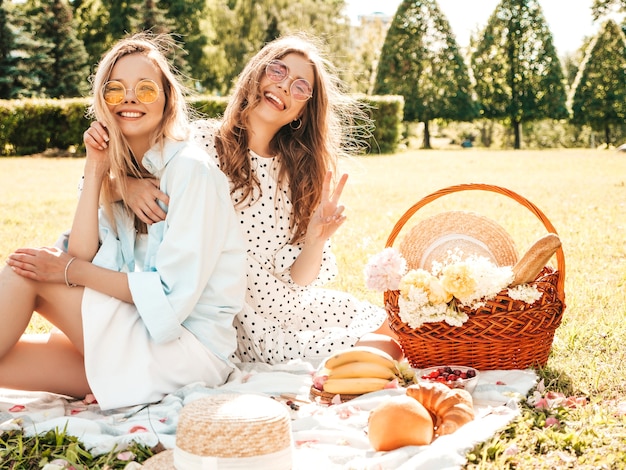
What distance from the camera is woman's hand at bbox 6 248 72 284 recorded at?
3209mm

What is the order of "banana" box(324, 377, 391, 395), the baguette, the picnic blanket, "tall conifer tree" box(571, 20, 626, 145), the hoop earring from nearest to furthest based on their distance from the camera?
the picnic blanket, "banana" box(324, 377, 391, 395), the baguette, the hoop earring, "tall conifer tree" box(571, 20, 626, 145)

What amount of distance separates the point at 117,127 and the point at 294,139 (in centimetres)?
109

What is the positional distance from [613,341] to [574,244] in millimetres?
3357

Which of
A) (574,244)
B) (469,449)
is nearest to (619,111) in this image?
(574,244)

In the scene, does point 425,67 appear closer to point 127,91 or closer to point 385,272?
point 385,272

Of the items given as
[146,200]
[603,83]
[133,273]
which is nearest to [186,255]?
[133,273]

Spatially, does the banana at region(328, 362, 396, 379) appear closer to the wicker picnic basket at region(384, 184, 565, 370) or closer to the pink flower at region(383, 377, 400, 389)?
the pink flower at region(383, 377, 400, 389)

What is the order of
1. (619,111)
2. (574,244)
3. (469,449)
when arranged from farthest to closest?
(619,111)
(574,244)
(469,449)

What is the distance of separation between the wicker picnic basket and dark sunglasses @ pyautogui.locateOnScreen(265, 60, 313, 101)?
1114 millimetres

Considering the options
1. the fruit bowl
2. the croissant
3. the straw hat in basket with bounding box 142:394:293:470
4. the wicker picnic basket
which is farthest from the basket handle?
the straw hat in basket with bounding box 142:394:293:470

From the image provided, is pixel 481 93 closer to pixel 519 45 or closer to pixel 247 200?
pixel 519 45

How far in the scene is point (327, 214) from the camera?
3895mm

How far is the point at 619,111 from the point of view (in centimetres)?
2534

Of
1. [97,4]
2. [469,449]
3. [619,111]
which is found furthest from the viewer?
[97,4]
